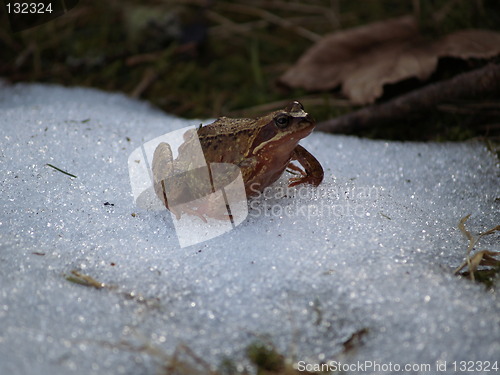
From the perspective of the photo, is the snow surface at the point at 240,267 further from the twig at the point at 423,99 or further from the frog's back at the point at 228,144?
the twig at the point at 423,99

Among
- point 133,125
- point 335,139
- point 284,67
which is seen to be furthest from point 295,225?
point 284,67

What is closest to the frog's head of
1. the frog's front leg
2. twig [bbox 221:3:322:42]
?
the frog's front leg

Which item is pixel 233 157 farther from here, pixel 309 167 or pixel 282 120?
pixel 309 167

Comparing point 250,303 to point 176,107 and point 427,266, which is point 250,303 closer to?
point 427,266

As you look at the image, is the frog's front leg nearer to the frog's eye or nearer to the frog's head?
the frog's head

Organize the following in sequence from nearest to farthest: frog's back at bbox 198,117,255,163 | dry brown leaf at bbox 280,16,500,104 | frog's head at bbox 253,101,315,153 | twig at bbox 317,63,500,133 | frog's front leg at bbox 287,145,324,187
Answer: frog's head at bbox 253,101,315,153 → frog's back at bbox 198,117,255,163 → frog's front leg at bbox 287,145,324,187 → twig at bbox 317,63,500,133 → dry brown leaf at bbox 280,16,500,104
